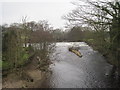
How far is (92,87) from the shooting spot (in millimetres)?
11266

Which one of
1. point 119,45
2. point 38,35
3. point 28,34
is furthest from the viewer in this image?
point 28,34

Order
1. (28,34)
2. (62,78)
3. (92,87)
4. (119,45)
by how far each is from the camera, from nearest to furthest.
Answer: (92,87)
(119,45)
(62,78)
(28,34)

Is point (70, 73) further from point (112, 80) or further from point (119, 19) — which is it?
point (119, 19)

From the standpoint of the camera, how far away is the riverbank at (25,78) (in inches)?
451

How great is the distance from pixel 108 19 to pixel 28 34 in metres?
12.7

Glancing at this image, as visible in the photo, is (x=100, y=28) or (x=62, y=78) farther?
(x=100, y=28)

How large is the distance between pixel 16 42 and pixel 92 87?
8.55 meters

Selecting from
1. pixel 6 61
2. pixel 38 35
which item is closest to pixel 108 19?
pixel 38 35

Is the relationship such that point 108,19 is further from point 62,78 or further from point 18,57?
point 18,57

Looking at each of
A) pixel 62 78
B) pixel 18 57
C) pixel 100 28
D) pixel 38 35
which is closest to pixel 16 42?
pixel 18 57

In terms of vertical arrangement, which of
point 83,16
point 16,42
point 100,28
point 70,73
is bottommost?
point 70,73

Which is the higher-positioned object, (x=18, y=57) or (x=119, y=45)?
(x=119, y=45)

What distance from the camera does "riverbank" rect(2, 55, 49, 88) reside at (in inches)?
451

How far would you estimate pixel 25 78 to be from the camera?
1276 centimetres
